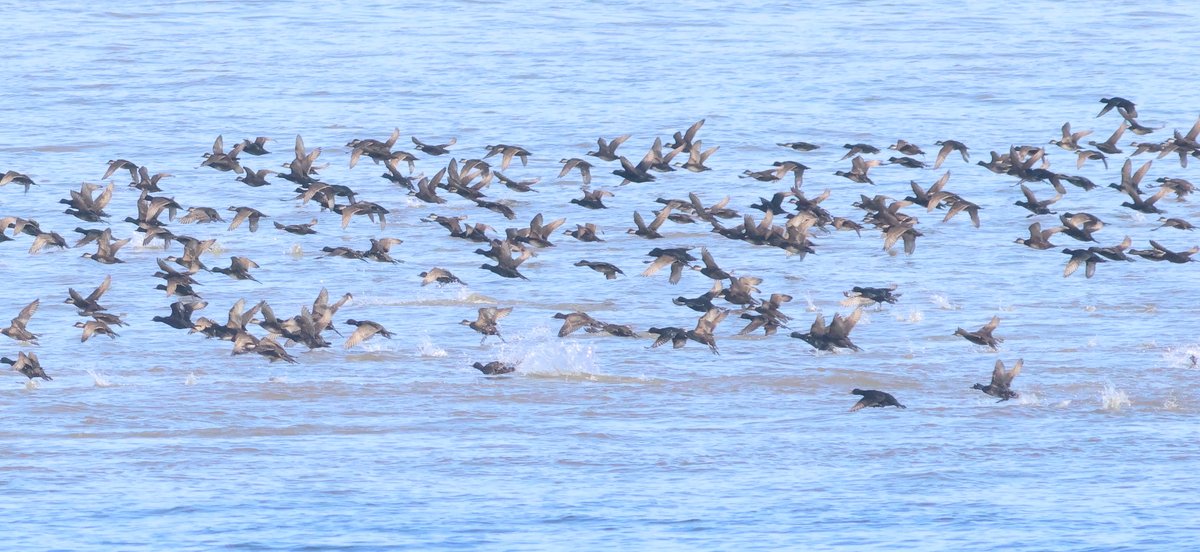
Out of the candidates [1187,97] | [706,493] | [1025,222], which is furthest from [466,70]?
[706,493]

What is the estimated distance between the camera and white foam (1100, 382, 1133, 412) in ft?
64.8

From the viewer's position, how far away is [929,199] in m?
28.1

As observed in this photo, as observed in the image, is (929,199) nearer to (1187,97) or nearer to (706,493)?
(706,493)

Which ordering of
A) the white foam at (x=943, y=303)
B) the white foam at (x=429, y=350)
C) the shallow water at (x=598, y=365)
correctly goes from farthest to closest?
the white foam at (x=943, y=303) < the white foam at (x=429, y=350) < the shallow water at (x=598, y=365)

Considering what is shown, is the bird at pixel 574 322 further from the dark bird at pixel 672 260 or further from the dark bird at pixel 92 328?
the dark bird at pixel 92 328

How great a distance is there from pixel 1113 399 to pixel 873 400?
2461mm

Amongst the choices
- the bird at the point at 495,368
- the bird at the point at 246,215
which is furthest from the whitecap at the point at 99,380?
the bird at the point at 246,215

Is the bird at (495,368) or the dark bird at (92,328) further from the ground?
the bird at (495,368)

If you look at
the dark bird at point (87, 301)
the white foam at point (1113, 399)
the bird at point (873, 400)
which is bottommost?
the dark bird at point (87, 301)

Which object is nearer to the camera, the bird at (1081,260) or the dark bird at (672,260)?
the bird at (1081,260)

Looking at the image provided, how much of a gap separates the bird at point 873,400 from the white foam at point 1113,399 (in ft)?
6.68

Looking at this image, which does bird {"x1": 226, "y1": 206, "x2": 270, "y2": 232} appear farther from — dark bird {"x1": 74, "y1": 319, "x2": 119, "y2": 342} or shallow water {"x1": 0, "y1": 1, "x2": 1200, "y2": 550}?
dark bird {"x1": 74, "y1": 319, "x2": 119, "y2": 342}

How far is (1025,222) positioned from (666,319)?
28.4 feet

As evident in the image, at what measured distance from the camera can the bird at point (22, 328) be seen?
71.7 ft
